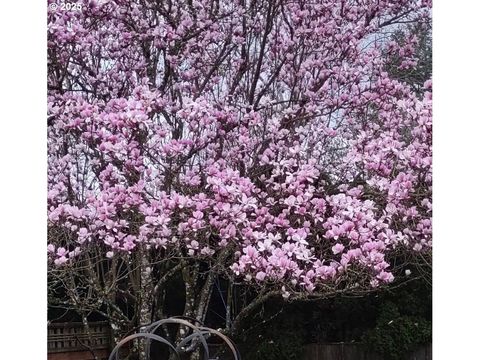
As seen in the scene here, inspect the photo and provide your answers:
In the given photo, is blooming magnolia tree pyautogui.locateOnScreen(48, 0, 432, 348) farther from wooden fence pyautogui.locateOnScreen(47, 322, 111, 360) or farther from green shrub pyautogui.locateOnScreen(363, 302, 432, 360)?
green shrub pyautogui.locateOnScreen(363, 302, 432, 360)

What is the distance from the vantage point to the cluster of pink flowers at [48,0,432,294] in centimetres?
329

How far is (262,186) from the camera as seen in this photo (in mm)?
3660

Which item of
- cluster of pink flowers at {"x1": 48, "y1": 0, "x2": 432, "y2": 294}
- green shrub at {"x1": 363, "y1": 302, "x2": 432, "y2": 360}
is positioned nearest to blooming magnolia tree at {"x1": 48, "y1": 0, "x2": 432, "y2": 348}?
cluster of pink flowers at {"x1": 48, "y1": 0, "x2": 432, "y2": 294}

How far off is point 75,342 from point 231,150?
1.32 metres

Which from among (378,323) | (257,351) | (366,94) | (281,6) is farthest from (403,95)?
(257,351)

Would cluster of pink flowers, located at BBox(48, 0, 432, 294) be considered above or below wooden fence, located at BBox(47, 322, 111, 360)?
above

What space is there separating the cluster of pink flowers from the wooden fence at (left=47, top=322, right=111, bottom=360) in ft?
1.64

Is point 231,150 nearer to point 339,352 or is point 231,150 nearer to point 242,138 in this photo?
point 242,138

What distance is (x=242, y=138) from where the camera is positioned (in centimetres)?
368

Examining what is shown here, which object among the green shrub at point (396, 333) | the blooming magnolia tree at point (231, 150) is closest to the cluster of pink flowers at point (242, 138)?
the blooming magnolia tree at point (231, 150)

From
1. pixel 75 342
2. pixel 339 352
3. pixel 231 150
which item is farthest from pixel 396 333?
pixel 75 342
